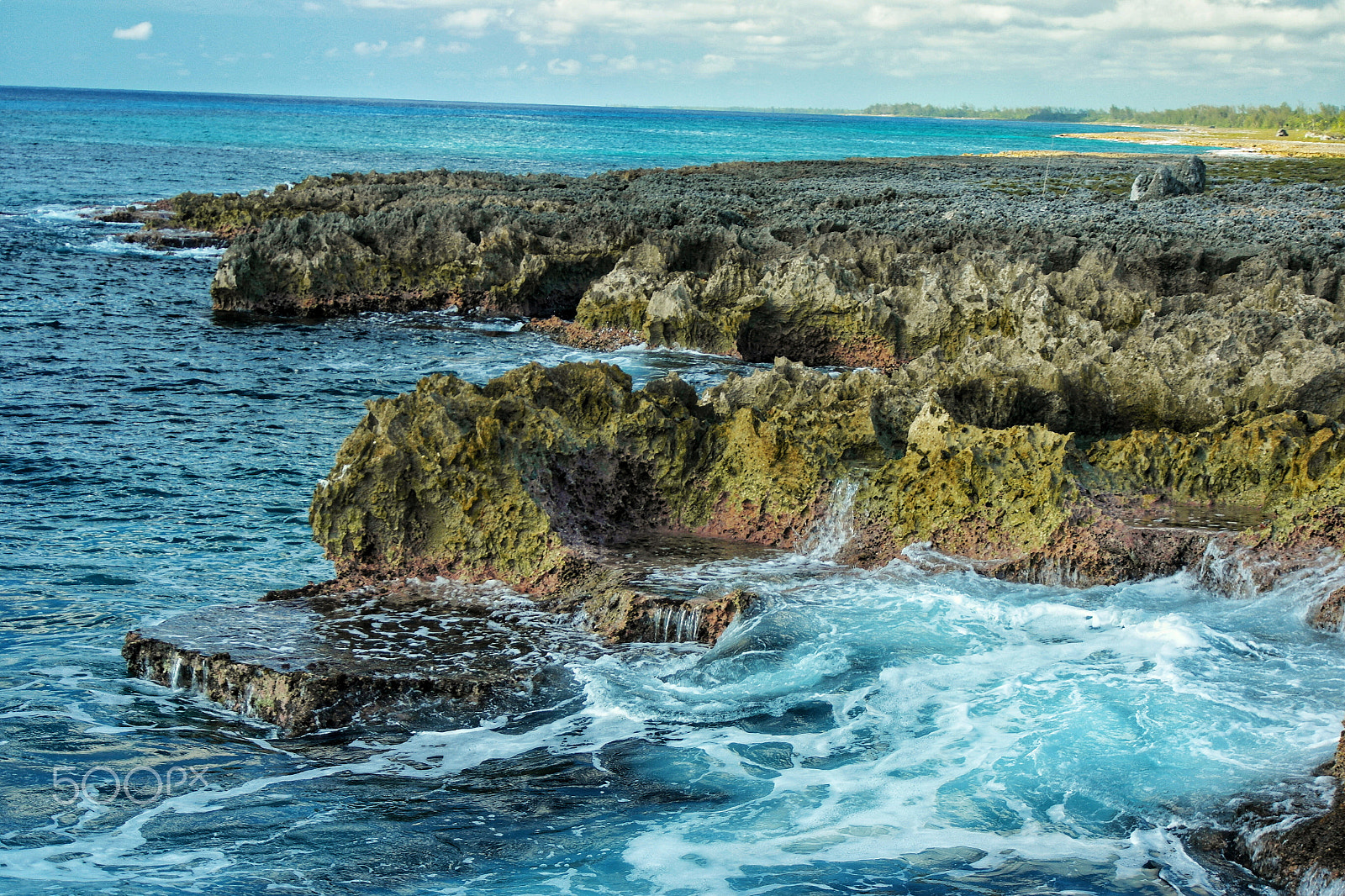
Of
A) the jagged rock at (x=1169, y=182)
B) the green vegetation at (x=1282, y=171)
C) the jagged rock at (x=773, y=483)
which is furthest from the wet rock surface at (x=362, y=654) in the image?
the green vegetation at (x=1282, y=171)

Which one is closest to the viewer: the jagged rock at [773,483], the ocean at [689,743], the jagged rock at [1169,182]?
the ocean at [689,743]

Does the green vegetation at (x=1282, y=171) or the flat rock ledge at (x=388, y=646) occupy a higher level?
the green vegetation at (x=1282, y=171)

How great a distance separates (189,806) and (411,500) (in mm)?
3275

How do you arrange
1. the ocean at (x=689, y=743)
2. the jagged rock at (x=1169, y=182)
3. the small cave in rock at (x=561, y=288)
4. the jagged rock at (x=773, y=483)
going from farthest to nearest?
1. the jagged rock at (x=1169, y=182)
2. the small cave in rock at (x=561, y=288)
3. the jagged rock at (x=773, y=483)
4. the ocean at (x=689, y=743)

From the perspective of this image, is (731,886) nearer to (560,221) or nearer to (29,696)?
(29,696)

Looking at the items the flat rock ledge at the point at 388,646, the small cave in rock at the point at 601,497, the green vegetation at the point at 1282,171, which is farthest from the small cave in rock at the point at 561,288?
the green vegetation at the point at 1282,171

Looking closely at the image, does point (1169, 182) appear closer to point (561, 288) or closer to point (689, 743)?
point (561, 288)

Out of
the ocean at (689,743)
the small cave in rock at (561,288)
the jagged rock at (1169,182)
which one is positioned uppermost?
the jagged rock at (1169,182)

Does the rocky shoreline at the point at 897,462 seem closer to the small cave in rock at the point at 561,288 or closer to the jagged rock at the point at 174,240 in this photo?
the small cave in rock at the point at 561,288

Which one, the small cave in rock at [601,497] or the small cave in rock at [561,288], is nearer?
the small cave in rock at [601,497]

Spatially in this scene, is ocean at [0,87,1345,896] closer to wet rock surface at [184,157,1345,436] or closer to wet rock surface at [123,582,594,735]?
wet rock surface at [123,582,594,735]

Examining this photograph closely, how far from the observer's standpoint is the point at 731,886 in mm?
5773

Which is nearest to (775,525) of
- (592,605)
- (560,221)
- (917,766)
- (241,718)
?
(592,605)

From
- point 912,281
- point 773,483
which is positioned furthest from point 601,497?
point 912,281
